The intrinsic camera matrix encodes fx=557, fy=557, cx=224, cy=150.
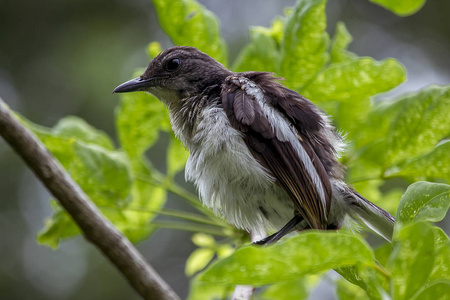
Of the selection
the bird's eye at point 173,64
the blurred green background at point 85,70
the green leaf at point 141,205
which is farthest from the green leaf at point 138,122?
the blurred green background at point 85,70

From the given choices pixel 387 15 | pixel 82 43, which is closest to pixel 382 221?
pixel 82 43

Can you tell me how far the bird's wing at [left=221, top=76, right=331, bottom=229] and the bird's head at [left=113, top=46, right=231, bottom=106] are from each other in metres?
0.60

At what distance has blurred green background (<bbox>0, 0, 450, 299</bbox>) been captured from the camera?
28.0 feet

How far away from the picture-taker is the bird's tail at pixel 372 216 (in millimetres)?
2744

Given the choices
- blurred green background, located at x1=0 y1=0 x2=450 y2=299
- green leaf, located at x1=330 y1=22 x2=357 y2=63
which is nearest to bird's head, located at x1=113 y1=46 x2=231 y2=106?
green leaf, located at x1=330 y1=22 x2=357 y2=63

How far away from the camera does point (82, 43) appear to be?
28.2 ft

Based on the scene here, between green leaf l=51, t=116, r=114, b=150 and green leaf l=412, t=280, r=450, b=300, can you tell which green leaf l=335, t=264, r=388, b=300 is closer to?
green leaf l=412, t=280, r=450, b=300

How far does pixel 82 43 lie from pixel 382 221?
22.5ft

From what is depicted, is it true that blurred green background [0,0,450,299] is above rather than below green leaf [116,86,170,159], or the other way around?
below

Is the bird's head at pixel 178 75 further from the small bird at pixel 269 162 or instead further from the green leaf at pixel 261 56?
the green leaf at pixel 261 56

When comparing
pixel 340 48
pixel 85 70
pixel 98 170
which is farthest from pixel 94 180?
pixel 85 70

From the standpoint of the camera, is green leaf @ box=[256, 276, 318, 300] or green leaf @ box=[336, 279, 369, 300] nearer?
green leaf @ box=[336, 279, 369, 300]

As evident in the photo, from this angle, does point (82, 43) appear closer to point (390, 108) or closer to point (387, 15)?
point (387, 15)

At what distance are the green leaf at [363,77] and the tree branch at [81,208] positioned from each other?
4.18ft
